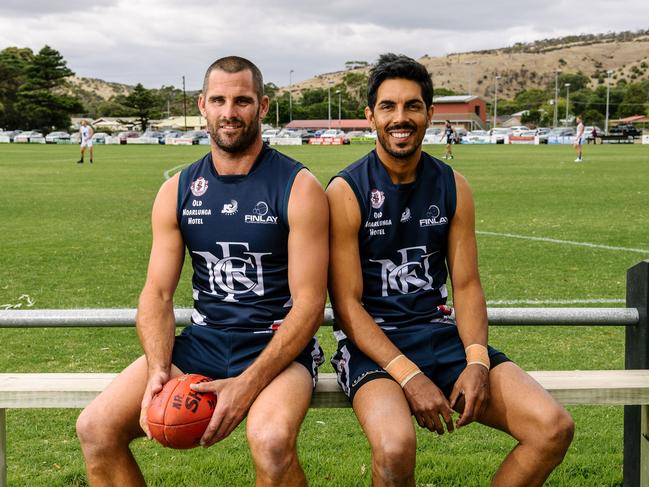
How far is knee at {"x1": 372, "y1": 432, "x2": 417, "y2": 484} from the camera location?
3.05 meters

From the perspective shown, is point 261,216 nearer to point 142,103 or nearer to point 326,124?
point 142,103

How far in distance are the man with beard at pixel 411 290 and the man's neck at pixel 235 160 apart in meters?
0.37

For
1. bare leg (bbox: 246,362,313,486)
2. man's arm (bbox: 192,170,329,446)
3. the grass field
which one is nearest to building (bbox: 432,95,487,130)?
the grass field

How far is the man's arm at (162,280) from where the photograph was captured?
11.6 ft

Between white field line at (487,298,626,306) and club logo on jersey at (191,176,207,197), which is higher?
club logo on jersey at (191,176,207,197)

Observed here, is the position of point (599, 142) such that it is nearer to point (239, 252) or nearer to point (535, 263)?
point (535, 263)

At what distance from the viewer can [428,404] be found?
3254mm

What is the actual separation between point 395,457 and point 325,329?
4.14 metres

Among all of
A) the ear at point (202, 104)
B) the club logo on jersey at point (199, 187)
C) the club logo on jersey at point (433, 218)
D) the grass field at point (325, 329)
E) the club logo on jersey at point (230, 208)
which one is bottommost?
the grass field at point (325, 329)

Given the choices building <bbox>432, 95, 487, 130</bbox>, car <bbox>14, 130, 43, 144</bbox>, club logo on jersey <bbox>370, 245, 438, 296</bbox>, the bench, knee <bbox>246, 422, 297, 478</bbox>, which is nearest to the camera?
knee <bbox>246, 422, 297, 478</bbox>

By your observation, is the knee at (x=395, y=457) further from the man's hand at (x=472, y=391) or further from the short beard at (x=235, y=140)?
the short beard at (x=235, y=140)

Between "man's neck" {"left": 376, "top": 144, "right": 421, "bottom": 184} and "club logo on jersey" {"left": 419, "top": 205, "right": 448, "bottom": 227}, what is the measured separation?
157mm

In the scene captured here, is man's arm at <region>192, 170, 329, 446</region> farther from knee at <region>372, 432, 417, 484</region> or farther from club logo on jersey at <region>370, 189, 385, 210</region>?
knee at <region>372, 432, 417, 484</region>

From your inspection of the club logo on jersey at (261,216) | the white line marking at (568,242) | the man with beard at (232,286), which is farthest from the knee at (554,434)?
the white line marking at (568,242)
